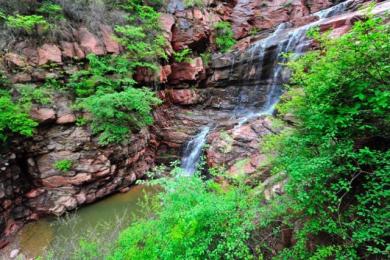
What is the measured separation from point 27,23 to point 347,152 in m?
8.85

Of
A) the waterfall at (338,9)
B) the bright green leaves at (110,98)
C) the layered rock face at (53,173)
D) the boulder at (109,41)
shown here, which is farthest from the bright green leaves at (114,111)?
the waterfall at (338,9)

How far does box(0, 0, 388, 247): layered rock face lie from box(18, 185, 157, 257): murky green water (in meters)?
0.30

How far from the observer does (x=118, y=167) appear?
7.65m

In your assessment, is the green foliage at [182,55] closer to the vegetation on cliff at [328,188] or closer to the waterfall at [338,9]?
the waterfall at [338,9]

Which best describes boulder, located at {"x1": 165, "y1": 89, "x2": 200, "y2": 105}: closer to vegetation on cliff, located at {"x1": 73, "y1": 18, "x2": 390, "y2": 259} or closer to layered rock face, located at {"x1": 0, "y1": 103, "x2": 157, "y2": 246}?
layered rock face, located at {"x1": 0, "y1": 103, "x2": 157, "y2": 246}

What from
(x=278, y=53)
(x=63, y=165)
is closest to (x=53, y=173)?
(x=63, y=165)

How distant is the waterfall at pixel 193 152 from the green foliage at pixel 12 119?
534 centimetres

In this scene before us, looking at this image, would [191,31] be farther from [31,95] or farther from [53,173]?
[53,173]

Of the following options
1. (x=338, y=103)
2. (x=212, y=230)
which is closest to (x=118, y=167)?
(x=212, y=230)

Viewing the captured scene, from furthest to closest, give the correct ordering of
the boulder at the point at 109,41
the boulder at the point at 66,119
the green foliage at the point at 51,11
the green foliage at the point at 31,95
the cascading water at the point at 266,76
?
the cascading water at the point at 266,76, the boulder at the point at 109,41, the green foliage at the point at 51,11, the boulder at the point at 66,119, the green foliage at the point at 31,95

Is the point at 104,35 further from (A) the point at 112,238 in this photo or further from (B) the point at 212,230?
(B) the point at 212,230

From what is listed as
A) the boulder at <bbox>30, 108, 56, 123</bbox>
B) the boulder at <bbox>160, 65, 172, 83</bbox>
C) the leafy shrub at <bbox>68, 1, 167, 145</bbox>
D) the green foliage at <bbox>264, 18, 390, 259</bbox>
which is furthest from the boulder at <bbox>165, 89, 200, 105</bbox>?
the green foliage at <bbox>264, 18, 390, 259</bbox>

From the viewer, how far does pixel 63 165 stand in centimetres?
655

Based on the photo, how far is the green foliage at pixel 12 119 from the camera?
5.69 m
